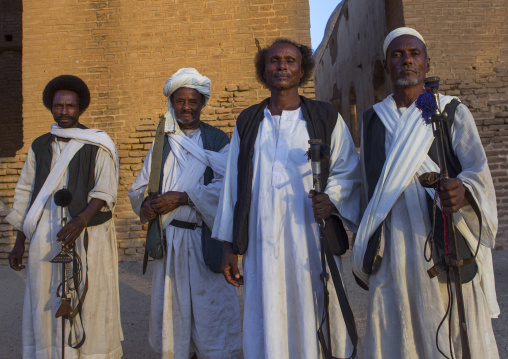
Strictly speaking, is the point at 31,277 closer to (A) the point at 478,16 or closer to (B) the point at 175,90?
(B) the point at 175,90

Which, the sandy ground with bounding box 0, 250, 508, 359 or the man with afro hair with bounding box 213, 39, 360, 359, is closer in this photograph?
the man with afro hair with bounding box 213, 39, 360, 359

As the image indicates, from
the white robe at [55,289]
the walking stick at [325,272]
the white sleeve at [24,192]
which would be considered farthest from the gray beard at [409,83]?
the white sleeve at [24,192]

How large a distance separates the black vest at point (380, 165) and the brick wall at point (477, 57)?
465cm

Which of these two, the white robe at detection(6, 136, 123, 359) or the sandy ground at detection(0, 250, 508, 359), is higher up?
the white robe at detection(6, 136, 123, 359)

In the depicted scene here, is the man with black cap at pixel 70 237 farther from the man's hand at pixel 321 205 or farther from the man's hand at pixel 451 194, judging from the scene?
the man's hand at pixel 451 194

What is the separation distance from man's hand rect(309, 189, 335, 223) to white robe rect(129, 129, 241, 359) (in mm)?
982

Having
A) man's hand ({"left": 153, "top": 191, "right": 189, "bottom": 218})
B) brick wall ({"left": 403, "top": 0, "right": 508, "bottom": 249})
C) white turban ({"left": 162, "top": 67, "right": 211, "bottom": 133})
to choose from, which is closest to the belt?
man's hand ({"left": 153, "top": 191, "right": 189, "bottom": 218})

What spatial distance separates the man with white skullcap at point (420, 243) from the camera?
78.0 inches

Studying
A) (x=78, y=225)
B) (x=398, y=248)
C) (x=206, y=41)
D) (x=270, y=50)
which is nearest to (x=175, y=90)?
(x=270, y=50)

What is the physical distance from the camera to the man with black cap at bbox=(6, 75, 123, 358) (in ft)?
9.25

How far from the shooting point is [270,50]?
8.47 feet

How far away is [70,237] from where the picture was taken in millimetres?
2742

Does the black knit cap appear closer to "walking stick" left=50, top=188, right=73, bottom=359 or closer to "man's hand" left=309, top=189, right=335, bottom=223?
"walking stick" left=50, top=188, right=73, bottom=359

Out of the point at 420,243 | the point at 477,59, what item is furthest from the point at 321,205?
the point at 477,59
